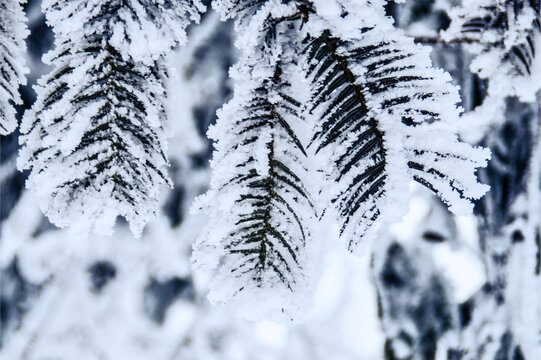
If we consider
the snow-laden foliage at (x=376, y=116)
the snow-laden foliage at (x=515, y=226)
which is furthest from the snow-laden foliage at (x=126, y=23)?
the snow-laden foliage at (x=515, y=226)

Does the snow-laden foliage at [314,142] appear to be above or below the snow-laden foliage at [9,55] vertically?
below

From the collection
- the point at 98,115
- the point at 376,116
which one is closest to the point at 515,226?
the point at 376,116

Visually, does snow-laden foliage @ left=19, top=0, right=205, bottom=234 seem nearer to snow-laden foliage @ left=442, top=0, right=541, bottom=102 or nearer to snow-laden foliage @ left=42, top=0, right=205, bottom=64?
snow-laden foliage @ left=42, top=0, right=205, bottom=64

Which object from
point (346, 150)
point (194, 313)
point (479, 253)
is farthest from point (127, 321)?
point (346, 150)

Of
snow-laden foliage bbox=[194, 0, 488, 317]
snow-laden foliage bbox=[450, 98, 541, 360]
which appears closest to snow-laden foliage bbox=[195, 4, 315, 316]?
snow-laden foliage bbox=[194, 0, 488, 317]

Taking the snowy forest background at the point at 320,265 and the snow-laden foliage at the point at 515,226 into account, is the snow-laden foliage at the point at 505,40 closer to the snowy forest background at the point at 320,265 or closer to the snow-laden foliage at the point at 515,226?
the snowy forest background at the point at 320,265

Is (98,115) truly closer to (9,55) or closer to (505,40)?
(9,55)
